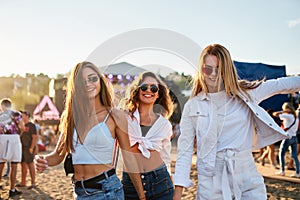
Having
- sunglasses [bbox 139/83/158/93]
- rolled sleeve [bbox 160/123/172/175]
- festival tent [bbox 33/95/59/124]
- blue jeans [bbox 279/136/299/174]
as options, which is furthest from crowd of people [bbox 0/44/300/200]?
festival tent [bbox 33/95/59/124]

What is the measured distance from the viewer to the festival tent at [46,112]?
680 inches

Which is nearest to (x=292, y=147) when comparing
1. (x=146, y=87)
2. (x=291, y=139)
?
(x=291, y=139)

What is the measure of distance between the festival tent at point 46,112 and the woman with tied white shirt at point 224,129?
15834mm

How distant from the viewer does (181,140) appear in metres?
2.04

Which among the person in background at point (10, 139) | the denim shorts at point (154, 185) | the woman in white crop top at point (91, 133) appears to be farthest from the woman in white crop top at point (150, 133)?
the person in background at point (10, 139)

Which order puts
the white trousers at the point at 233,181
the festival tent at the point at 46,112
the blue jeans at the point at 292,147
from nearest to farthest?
the white trousers at the point at 233,181
the blue jeans at the point at 292,147
the festival tent at the point at 46,112

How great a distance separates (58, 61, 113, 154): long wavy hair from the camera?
212 cm

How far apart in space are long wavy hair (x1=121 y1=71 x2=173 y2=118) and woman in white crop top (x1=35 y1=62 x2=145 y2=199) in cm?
47

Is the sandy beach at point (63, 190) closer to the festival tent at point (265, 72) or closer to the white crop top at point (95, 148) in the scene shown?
the festival tent at point (265, 72)

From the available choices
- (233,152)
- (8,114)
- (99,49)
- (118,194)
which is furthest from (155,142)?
(8,114)

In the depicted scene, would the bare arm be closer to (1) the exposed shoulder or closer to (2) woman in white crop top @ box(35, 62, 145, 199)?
(2) woman in white crop top @ box(35, 62, 145, 199)

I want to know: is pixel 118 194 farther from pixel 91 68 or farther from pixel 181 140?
pixel 91 68

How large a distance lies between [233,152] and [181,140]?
291 mm

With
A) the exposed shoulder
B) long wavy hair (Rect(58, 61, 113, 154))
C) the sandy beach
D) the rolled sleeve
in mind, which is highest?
long wavy hair (Rect(58, 61, 113, 154))
